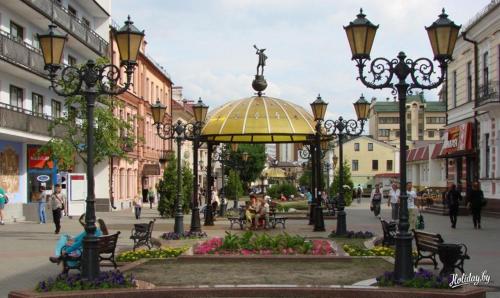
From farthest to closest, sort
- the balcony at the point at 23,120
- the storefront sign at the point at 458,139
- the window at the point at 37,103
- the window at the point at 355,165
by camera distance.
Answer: the window at the point at 355,165, the storefront sign at the point at 458,139, the window at the point at 37,103, the balcony at the point at 23,120

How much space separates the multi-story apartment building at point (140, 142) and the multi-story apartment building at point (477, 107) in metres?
19.4

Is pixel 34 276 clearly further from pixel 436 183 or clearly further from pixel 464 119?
pixel 436 183

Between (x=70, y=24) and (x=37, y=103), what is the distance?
15.1ft

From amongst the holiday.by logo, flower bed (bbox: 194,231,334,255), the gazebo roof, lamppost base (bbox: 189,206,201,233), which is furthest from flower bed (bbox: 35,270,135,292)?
the gazebo roof

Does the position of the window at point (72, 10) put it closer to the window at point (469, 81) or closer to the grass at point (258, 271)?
the window at point (469, 81)

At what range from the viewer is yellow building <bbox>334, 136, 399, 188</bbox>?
98.3m

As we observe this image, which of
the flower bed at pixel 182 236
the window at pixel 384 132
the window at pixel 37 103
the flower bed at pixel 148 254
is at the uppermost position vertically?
the window at pixel 384 132

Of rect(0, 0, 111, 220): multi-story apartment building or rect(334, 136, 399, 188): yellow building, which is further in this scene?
rect(334, 136, 399, 188): yellow building

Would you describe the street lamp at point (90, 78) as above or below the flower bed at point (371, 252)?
above

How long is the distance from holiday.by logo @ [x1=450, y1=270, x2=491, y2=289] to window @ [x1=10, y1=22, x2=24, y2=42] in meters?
23.1

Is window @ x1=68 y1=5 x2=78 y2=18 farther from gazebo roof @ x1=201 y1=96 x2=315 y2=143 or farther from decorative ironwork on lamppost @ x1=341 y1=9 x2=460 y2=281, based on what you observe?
decorative ironwork on lamppost @ x1=341 y1=9 x2=460 y2=281

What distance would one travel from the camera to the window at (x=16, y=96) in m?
29.8

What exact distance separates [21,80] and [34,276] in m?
20.0

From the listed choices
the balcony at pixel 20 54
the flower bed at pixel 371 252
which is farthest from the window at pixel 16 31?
the flower bed at pixel 371 252
